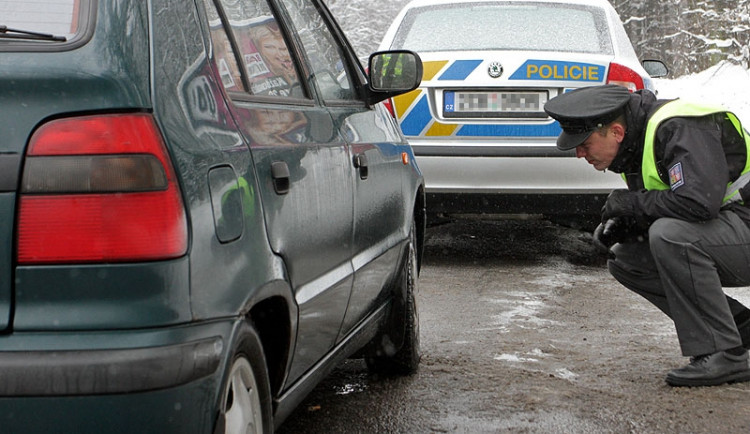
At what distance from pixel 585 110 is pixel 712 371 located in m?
1.11

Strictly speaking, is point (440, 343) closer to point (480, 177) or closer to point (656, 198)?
point (656, 198)

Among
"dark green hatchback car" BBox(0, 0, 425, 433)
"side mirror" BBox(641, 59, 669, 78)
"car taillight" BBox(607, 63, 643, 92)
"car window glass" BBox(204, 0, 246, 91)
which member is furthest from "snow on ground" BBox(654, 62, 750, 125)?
"dark green hatchback car" BBox(0, 0, 425, 433)

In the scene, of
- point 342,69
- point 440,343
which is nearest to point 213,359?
point 342,69

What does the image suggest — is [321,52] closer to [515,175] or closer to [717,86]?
Answer: [515,175]

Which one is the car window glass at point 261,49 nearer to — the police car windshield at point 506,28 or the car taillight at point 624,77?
the car taillight at point 624,77

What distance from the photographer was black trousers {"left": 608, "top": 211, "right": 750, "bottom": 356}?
3879 millimetres

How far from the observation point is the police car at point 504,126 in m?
6.36

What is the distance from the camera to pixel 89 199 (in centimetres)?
182

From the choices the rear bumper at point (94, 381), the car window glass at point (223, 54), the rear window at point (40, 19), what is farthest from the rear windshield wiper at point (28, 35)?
the rear bumper at point (94, 381)

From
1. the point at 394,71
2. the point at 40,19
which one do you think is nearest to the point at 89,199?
the point at 40,19

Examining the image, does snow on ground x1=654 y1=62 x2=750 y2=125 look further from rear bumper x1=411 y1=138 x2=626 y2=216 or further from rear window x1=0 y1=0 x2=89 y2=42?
rear window x1=0 y1=0 x2=89 y2=42

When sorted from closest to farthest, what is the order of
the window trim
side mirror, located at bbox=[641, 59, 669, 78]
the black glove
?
the window trim
the black glove
side mirror, located at bbox=[641, 59, 669, 78]

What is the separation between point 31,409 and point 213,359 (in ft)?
1.07

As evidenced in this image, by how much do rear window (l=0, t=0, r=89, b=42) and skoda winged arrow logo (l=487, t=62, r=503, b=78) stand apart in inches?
181
